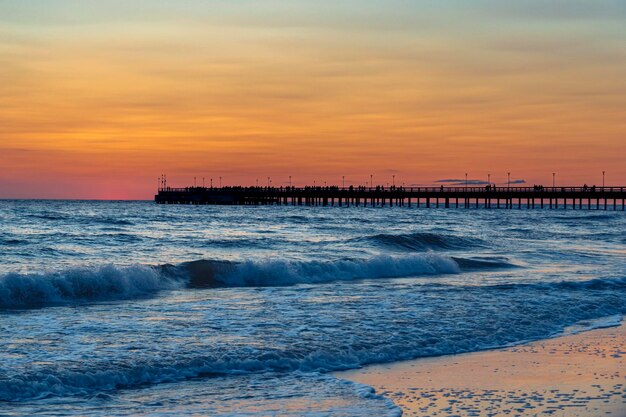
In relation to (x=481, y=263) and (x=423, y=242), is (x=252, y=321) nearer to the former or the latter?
(x=481, y=263)

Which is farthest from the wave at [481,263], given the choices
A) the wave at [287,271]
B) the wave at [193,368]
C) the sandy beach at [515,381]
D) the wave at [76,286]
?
the wave at [193,368]

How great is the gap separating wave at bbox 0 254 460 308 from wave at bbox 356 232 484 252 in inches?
379

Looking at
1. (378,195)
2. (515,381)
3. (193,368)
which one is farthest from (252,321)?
(378,195)

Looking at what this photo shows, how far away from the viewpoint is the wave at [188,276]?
1517cm

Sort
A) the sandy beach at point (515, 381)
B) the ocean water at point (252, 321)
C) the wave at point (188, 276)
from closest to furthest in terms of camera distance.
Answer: the sandy beach at point (515, 381) → the ocean water at point (252, 321) → the wave at point (188, 276)

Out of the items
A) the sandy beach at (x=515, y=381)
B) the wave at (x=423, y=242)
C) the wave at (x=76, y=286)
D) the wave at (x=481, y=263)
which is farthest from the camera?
the wave at (x=423, y=242)

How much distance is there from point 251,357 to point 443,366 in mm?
2203

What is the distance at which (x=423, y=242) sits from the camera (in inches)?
1407

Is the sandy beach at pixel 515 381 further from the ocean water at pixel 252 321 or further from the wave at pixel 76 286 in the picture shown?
the wave at pixel 76 286

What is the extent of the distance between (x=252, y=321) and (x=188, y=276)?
7.86 m

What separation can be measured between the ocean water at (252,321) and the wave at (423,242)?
7797mm

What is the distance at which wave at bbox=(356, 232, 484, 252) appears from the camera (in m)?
34.4

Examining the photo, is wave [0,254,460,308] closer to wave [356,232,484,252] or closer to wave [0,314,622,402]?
wave [0,314,622,402]

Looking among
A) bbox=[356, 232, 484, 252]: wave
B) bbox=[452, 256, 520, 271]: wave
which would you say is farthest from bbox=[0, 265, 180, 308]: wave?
bbox=[356, 232, 484, 252]: wave
